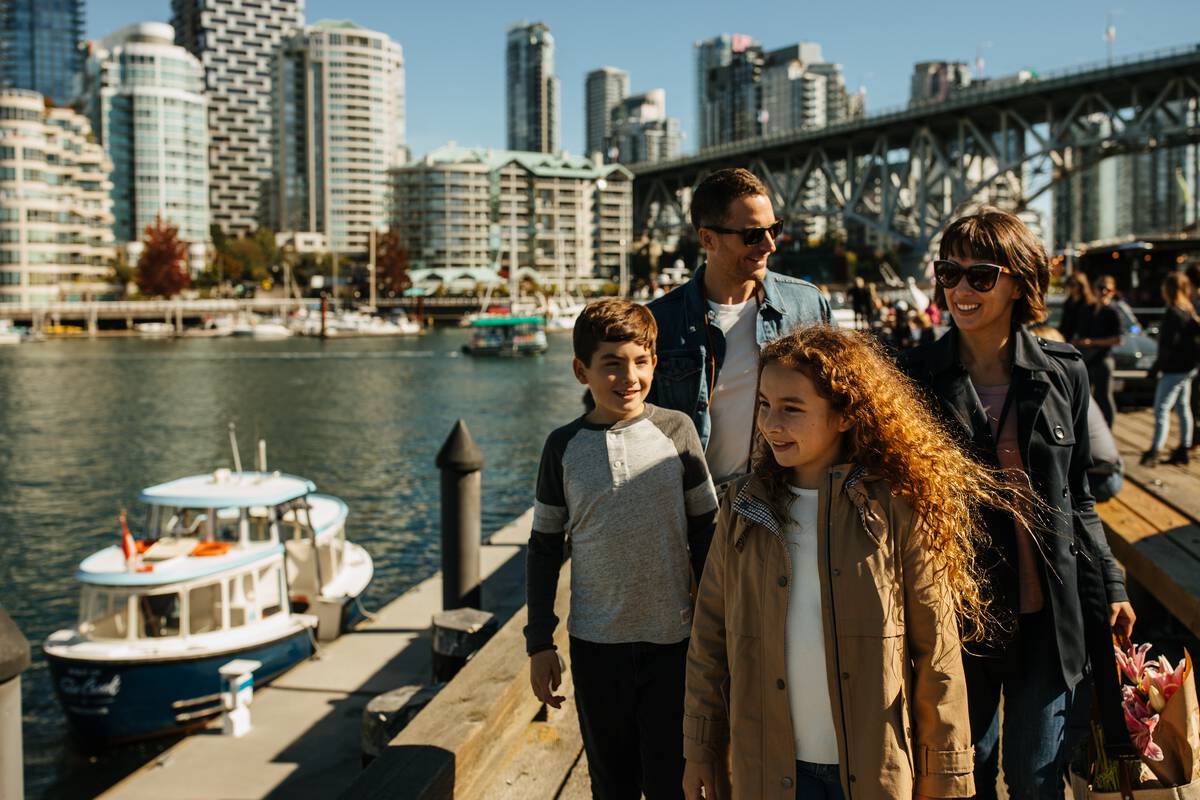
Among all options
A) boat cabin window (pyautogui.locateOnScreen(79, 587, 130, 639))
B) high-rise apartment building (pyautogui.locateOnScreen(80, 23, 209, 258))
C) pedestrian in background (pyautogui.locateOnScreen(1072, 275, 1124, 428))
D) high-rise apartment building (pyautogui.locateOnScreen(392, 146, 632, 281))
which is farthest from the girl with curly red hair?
high-rise apartment building (pyautogui.locateOnScreen(80, 23, 209, 258))

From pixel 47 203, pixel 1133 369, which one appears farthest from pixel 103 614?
pixel 47 203

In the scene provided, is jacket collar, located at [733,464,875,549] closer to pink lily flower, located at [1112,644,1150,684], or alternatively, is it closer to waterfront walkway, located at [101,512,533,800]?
pink lily flower, located at [1112,644,1150,684]

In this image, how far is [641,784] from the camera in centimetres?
306

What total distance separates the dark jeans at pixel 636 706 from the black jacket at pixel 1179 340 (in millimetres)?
6205

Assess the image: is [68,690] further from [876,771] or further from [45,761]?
[876,771]

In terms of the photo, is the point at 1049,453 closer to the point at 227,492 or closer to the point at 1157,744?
the point at 1157,744

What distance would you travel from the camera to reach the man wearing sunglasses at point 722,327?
330 cm

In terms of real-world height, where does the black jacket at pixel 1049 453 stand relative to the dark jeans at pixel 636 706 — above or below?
above

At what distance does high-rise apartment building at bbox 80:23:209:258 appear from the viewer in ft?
483

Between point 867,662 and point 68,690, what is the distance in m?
10.2

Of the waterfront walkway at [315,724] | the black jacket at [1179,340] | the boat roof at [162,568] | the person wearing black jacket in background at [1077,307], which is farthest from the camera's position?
the boat roof at [162,568]

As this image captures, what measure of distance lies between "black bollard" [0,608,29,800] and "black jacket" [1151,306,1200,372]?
24.3 ft

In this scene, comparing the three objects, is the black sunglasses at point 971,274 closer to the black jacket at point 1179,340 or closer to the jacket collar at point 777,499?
the jacket collar at point 777,499

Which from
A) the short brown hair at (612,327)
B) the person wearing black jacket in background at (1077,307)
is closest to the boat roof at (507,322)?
the person wearing black jacket in background at (1077,307)
